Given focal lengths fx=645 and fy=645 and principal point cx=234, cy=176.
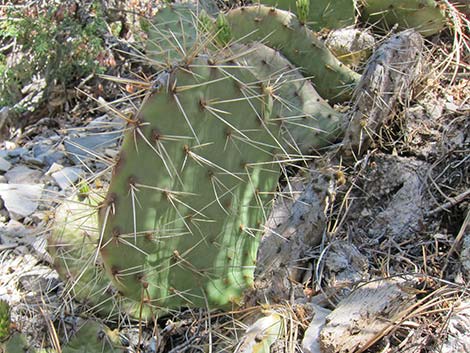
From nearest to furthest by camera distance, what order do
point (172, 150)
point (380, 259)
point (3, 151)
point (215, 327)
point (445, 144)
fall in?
point (172, 150), point (215, 327), point (380, 259), point (445, 144), point (3, 151)

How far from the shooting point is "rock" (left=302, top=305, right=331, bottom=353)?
182 centimetres

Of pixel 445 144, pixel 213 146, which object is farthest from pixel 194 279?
pixel 445 144

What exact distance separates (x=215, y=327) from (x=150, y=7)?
3.06m

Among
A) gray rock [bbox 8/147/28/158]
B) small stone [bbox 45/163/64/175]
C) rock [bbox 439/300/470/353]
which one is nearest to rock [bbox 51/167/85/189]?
small stone [bbox 45/163/64/175]

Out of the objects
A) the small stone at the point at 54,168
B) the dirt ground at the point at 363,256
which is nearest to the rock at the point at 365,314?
the dirt ground at the point at 363,256

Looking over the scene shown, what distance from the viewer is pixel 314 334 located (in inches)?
73.0

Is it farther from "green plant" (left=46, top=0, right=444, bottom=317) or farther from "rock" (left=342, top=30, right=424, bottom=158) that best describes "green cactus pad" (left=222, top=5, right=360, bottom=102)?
"green plant" (left=46, top=0, right=444, bottom=317)

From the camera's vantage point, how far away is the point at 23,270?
2.72m

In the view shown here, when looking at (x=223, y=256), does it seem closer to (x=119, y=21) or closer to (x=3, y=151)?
(x=3, y=151)

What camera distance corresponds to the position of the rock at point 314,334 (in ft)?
5.96

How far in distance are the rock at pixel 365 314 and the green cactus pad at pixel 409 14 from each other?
1.80 metres

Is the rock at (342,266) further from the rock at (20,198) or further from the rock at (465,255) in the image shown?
the rock at (20,198)

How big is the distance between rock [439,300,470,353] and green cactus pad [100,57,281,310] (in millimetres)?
642

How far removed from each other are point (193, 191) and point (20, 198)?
62.3 inches
